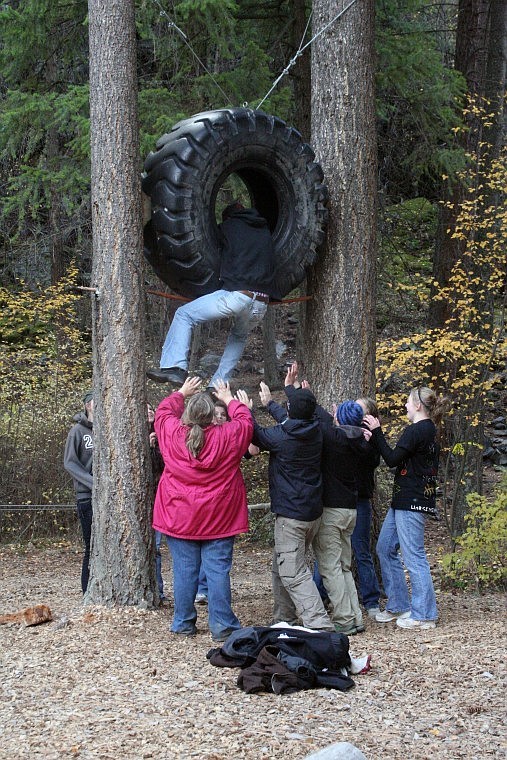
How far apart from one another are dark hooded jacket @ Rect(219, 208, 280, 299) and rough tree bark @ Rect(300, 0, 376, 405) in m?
0.70

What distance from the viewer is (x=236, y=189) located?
9.38m

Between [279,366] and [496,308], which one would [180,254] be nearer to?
[496,308]

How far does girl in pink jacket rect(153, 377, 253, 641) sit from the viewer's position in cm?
539

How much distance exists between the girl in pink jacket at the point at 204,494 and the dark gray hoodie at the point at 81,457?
1.61 metres

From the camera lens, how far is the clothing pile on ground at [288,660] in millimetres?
4703

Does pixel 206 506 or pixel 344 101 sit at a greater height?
pixel 344 101

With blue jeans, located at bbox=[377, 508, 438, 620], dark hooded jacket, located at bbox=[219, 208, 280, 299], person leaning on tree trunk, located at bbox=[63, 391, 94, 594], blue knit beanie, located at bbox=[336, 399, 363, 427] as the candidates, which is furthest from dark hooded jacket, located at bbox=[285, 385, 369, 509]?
person leaning on tree trunk, located at bbox=[63, 391, 94, 594]

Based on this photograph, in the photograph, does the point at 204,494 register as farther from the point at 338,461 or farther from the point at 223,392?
the point at 338,461

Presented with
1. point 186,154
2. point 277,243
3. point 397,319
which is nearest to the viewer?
point 186,154

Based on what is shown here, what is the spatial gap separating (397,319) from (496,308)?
207cm

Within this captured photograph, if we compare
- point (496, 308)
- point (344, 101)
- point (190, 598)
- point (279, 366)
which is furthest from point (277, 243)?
point (279, 366)

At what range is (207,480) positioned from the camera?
5434 millimetres

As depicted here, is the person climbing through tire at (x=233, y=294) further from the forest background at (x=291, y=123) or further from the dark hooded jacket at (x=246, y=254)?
the forest background at (x=291, y=123)

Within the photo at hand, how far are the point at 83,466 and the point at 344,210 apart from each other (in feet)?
9.36
